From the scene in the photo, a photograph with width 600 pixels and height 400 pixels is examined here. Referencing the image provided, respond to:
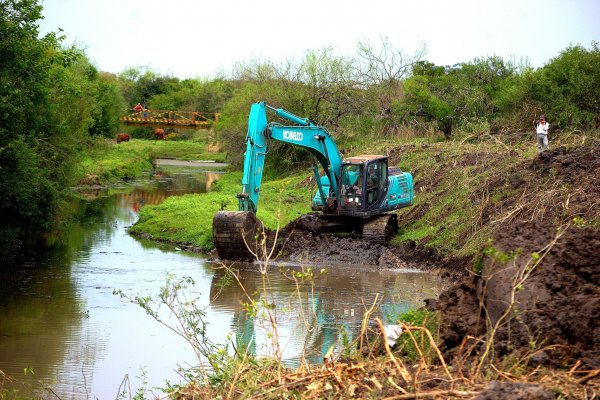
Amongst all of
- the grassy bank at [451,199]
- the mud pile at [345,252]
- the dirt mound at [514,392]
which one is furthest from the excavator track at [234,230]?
the dirt mound at [514,392]

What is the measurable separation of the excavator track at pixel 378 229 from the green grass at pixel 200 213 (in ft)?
8.70

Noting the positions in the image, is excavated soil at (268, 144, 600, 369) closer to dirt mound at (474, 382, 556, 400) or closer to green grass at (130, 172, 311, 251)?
dirt mound at (474, 382, 556, 400)

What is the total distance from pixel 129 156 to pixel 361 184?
3758 centimetres

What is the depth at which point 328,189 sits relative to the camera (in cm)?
2814

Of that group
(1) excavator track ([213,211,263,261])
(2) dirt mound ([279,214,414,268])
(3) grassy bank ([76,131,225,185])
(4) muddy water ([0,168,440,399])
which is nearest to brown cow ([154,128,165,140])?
(3) grassy bank ([76,131,225,185])

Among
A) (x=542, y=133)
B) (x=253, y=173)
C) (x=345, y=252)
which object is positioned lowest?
(x=345, y=252)

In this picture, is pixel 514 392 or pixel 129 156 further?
pixel 129 156

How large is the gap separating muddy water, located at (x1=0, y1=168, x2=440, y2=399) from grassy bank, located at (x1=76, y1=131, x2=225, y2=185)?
5.51 meters

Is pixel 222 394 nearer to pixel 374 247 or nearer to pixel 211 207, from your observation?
pixel 374 247

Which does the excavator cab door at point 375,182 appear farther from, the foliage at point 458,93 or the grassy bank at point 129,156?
the foliage at point 458,93

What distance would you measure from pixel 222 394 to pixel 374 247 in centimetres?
1791

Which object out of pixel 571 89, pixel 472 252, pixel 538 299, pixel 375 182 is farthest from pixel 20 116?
pixel 571 89

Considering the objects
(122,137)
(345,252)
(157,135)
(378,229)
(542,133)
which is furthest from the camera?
(157,135)

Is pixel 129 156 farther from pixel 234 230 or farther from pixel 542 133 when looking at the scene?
pixel 234 230
